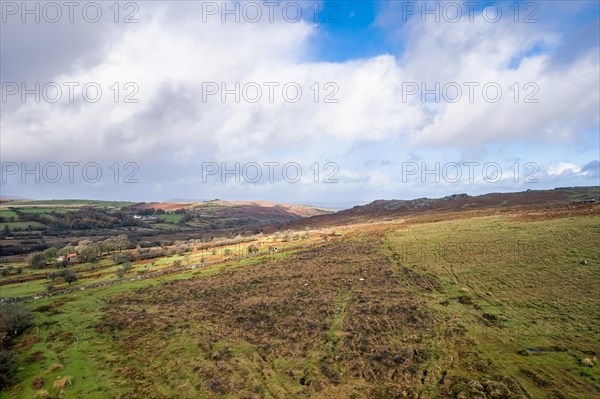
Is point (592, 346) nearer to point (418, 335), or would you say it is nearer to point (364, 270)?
point (418, 335)

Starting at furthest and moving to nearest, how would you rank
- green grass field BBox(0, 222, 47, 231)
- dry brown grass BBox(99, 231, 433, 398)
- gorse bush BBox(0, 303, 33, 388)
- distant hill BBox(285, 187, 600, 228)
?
green grass field BBox(0, 222, 47, 231) → distant hill BBox(285, 187, 600, 228) → gorse bush BBox(0, 303, 33, 388) → dry brown grass BBox(99, 231, 433, 398)

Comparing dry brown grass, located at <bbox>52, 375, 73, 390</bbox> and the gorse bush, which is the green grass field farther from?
dry brown grass, located at <bbox>52, 375, 73, 390</bbox>

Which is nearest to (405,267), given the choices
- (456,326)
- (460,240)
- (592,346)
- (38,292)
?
(460,240)

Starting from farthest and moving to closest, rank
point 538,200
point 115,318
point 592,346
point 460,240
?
point 538,200 → point 460,240 → point 115,318 → point 592,346

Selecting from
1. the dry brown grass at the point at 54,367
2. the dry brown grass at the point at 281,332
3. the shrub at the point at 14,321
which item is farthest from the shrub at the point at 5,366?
the shrub at the point at 14,321

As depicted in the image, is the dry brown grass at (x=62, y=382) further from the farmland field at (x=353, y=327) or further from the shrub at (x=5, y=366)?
the shrub at (x=5, y=366)

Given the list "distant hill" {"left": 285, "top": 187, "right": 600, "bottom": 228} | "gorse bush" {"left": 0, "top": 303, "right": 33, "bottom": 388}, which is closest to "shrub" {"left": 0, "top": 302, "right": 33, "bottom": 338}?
"gorse bush" {"left": 0, "top": 303, "right": 33, "bottom": 388}

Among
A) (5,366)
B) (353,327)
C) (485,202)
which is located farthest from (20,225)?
(485,202)

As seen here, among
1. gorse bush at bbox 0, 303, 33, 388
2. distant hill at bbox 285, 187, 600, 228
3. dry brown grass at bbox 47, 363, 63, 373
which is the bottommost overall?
dry brown grass at bbox 47, 363, 63, 373

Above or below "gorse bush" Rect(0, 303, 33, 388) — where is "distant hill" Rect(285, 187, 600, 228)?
above
